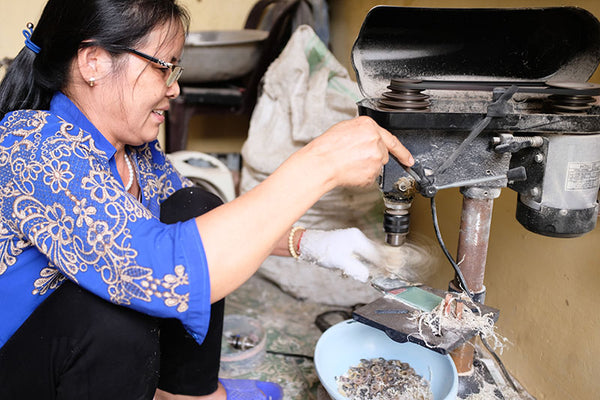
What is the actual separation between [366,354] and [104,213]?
2.46 ft

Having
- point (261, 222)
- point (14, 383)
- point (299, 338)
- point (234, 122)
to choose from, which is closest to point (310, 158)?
point (261, 222)

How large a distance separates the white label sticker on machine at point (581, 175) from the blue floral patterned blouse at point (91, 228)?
0.65m

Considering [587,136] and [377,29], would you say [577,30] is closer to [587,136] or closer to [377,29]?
[587,136]

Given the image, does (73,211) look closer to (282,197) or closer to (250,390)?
(282,197)

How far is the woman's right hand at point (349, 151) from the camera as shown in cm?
92

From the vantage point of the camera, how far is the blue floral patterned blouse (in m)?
0.87

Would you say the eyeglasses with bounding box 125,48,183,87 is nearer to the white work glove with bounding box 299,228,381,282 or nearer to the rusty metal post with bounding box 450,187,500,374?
the white work glove with bounding box 299,228,381,282

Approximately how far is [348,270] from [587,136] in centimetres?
58

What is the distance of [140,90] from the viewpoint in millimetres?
1053

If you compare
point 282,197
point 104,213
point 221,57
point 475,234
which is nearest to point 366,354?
point 475,234

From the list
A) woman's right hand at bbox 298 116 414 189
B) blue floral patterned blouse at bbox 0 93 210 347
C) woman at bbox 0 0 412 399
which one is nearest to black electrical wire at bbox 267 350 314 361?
woman at bbox 0 0 412 399

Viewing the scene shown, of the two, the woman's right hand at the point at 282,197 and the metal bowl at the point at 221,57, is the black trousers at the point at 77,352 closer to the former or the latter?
the woman's right hand at the point at 282,197

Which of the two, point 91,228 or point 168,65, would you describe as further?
point 168,65

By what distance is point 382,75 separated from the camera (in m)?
1.12
